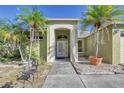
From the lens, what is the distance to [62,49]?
20750 mm

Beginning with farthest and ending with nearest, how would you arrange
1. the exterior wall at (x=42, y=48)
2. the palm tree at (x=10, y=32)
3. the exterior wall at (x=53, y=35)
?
1. the exterior wall at (x=42, y=48)
2. the exterior wall at (x=53, y=35)
3. the palm tree at (x=10, y=32)

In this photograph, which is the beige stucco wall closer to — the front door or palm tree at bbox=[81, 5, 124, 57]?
palm tree at bbox=[81, 5, 124, 57]

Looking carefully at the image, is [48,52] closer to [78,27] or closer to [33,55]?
[33,55]

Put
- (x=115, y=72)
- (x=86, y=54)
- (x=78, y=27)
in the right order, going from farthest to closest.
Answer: (x=86, y=54), (x=78, y=27), (x=115, y=72)

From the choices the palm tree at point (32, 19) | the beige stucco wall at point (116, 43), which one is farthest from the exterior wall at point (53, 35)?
the beige stucco wall at point (116, 43)

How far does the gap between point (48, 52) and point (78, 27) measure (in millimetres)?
3941

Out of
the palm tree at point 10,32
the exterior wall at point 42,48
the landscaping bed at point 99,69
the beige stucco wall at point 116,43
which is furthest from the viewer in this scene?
the exterior wall at point 42,48

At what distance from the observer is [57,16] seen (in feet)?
56.3

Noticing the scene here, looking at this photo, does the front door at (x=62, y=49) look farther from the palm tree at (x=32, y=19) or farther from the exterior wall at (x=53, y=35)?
the palm tree at (x=32, y=19)

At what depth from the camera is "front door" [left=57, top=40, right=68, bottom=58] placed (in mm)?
20656

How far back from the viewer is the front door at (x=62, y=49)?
813 inches
